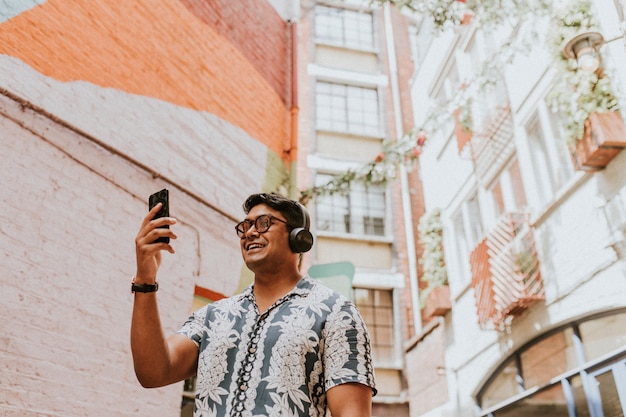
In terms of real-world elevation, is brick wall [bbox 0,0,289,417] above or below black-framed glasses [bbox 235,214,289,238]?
above

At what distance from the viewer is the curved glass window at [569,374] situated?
285 inches

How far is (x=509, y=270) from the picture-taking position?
9219mm

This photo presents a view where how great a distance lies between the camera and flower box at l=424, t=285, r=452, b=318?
11.8 m

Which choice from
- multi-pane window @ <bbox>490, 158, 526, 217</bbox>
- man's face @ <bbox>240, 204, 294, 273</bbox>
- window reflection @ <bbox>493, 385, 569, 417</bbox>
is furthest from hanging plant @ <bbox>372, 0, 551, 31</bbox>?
man's face @ <bbox>240, 204, 294, 273</bbox>

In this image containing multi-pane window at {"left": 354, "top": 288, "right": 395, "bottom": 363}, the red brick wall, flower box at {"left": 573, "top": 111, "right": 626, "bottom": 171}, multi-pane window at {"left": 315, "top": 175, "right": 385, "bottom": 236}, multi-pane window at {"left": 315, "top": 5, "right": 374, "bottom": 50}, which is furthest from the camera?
multi-pane window at {"left": 315, "top": 5, "right": 374, "bottom": 50}

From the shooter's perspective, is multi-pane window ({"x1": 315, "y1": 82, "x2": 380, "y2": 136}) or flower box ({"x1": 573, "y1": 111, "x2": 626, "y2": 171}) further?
multi-pane window ({"x1": 315, "y1": 82, "x2": 380, "y2": 136})

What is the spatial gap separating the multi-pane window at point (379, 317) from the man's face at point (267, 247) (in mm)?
12162

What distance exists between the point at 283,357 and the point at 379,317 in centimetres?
1289

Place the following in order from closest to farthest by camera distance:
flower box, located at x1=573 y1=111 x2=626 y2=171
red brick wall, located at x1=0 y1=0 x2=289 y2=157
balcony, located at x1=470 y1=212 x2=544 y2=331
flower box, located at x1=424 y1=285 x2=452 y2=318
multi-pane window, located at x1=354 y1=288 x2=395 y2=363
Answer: red brick wall, located at x1=0 y1=0 x2=289 y2=157, flower box, located at x1=573 y1=111 x2=626 y2=171, balcony, located at x1=470 y1=212 x2=544 y2=331, flower box, located at x1=424 y1=285 x2=452 y2=318, multi-pane window, located at x1=354 y1=288 x2=395 y2=363

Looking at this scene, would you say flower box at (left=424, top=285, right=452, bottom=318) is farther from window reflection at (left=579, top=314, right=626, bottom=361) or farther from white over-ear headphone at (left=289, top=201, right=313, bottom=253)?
white over-ear headphone at (left=289, top=201, right=313, bottom=253)

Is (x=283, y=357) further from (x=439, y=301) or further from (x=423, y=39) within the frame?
(x=423, y=39)

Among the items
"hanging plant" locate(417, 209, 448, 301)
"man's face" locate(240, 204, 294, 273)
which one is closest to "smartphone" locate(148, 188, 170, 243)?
"man's face" locate(240, 204, 294, 273)

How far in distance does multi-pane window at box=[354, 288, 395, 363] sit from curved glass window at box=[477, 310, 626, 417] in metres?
4.19

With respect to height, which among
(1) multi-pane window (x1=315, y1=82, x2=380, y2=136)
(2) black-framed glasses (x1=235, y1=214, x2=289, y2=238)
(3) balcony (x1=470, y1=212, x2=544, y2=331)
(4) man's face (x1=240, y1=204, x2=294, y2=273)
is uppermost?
(1) multi-pane window (x1=315, y1=82, x2=380, y2=136)
